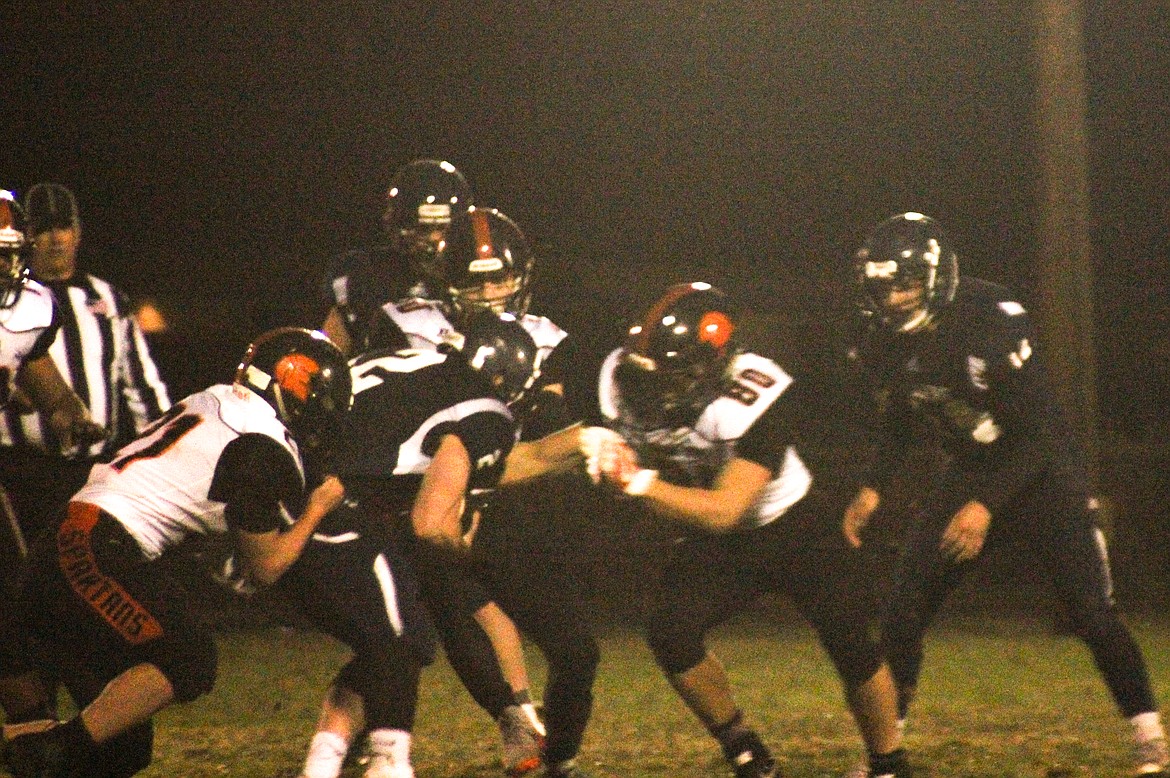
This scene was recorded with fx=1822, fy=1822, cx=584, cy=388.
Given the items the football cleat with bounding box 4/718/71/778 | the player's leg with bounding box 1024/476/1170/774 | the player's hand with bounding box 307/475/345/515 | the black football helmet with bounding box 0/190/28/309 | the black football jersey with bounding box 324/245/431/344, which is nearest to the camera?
the football cleat with bounding box 4/718/71/778

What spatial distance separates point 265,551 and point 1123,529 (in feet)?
24.9

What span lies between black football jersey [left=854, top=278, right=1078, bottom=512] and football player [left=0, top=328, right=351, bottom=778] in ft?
6.59

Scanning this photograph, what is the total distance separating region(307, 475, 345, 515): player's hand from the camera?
16.6ft

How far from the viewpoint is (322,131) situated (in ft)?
60.8

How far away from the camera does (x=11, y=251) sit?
19.8 ft

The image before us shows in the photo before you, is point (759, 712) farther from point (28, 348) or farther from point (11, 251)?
point (11, 251)

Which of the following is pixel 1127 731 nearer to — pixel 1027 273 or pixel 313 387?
pixel 313 387

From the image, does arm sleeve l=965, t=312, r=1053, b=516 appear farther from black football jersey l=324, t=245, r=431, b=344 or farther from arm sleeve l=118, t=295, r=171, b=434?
arm sleeve l=118, t=295, r=171, b=434

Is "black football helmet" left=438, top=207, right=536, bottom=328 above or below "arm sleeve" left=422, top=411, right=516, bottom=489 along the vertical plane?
above

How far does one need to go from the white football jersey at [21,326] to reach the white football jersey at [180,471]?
1.41 m

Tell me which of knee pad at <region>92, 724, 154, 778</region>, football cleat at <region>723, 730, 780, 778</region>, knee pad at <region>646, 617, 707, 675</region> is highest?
knee pad at <region>646, 617, 707, 675</region>

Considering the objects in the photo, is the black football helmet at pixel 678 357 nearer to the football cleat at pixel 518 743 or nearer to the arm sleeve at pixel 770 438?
the arm sleeve at pixel 770 438

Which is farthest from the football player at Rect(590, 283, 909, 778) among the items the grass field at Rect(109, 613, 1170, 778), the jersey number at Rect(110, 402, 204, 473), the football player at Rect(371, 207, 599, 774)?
the jersey number at Rect(110, 402, 204, 473)

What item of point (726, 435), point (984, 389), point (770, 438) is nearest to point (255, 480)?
point (726, 435)
